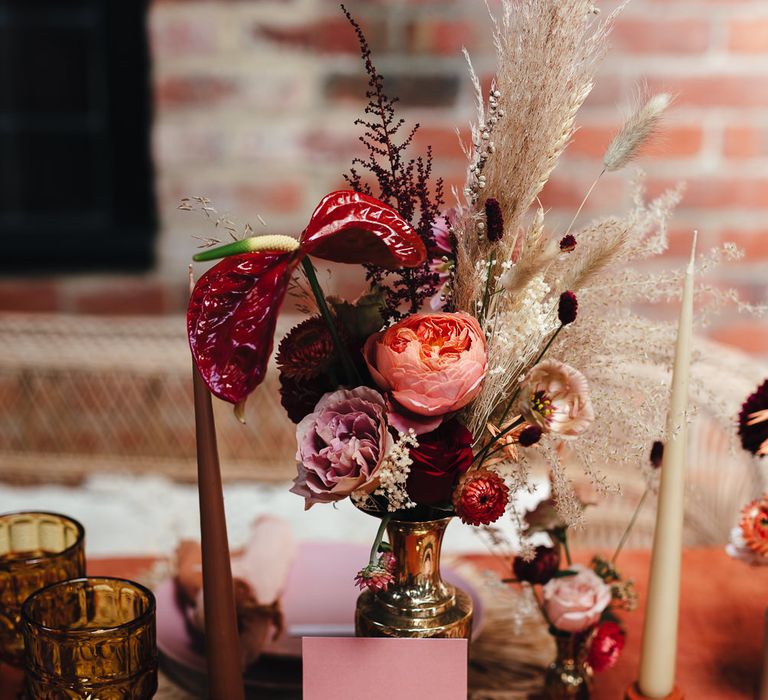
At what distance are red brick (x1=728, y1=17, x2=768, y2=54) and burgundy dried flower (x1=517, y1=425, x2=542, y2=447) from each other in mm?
1244

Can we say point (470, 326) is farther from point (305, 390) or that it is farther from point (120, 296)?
point (120, 296)

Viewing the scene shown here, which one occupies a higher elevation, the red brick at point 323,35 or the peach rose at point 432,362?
the red brick at point 323,35

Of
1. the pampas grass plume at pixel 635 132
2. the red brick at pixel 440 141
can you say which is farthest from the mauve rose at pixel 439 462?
the red brick at pixel 440 141

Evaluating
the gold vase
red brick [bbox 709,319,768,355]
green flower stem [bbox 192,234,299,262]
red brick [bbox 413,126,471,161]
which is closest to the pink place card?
the gold vase

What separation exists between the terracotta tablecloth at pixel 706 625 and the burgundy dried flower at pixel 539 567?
130mm

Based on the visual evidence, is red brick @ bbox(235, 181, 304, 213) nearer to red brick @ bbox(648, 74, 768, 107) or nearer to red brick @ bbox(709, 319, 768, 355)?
red brick @ bbox(648, 74, 768, 107)

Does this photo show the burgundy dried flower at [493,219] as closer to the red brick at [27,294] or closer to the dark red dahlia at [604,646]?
the dark red dahlia at [604,646]

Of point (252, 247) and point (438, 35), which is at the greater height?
point (438, 35)

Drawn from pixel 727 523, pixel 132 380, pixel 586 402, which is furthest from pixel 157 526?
pixel 586 402

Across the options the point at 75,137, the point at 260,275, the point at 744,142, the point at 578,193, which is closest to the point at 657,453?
the point at 260,275

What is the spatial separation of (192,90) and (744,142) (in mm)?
950

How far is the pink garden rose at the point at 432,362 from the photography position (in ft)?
1.96

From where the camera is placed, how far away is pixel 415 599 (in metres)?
0.70

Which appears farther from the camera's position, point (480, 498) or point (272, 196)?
point (272, 196)
